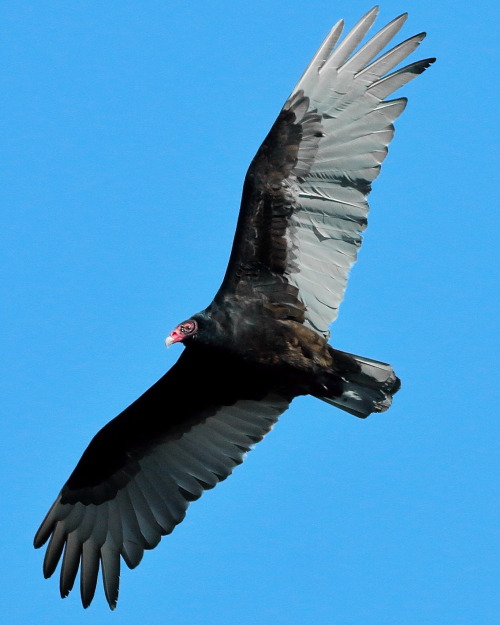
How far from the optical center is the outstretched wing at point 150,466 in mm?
9078

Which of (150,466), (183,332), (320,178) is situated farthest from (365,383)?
(150,466)

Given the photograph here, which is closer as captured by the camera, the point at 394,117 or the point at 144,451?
the point at 394,117

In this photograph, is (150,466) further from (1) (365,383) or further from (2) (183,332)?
(1) (365,383)

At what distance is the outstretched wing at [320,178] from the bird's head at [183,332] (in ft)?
0.96

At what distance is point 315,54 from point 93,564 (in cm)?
396

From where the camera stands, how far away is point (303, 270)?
8508 millimetres

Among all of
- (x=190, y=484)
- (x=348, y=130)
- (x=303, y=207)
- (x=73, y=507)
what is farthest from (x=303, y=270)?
(x=73, y=507)

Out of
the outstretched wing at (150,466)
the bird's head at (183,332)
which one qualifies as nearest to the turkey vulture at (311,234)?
the bird's head at (183,332)

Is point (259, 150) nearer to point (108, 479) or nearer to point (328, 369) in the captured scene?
point (328, 369)

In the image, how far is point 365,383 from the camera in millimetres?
8516

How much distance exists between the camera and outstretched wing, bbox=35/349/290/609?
9.08 m

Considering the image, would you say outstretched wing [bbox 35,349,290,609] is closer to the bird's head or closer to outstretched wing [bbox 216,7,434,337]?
the bird's head

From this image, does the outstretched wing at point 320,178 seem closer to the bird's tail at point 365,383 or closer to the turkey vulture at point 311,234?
the turkey vulture at point 311,234

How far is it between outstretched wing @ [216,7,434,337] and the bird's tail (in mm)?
281
